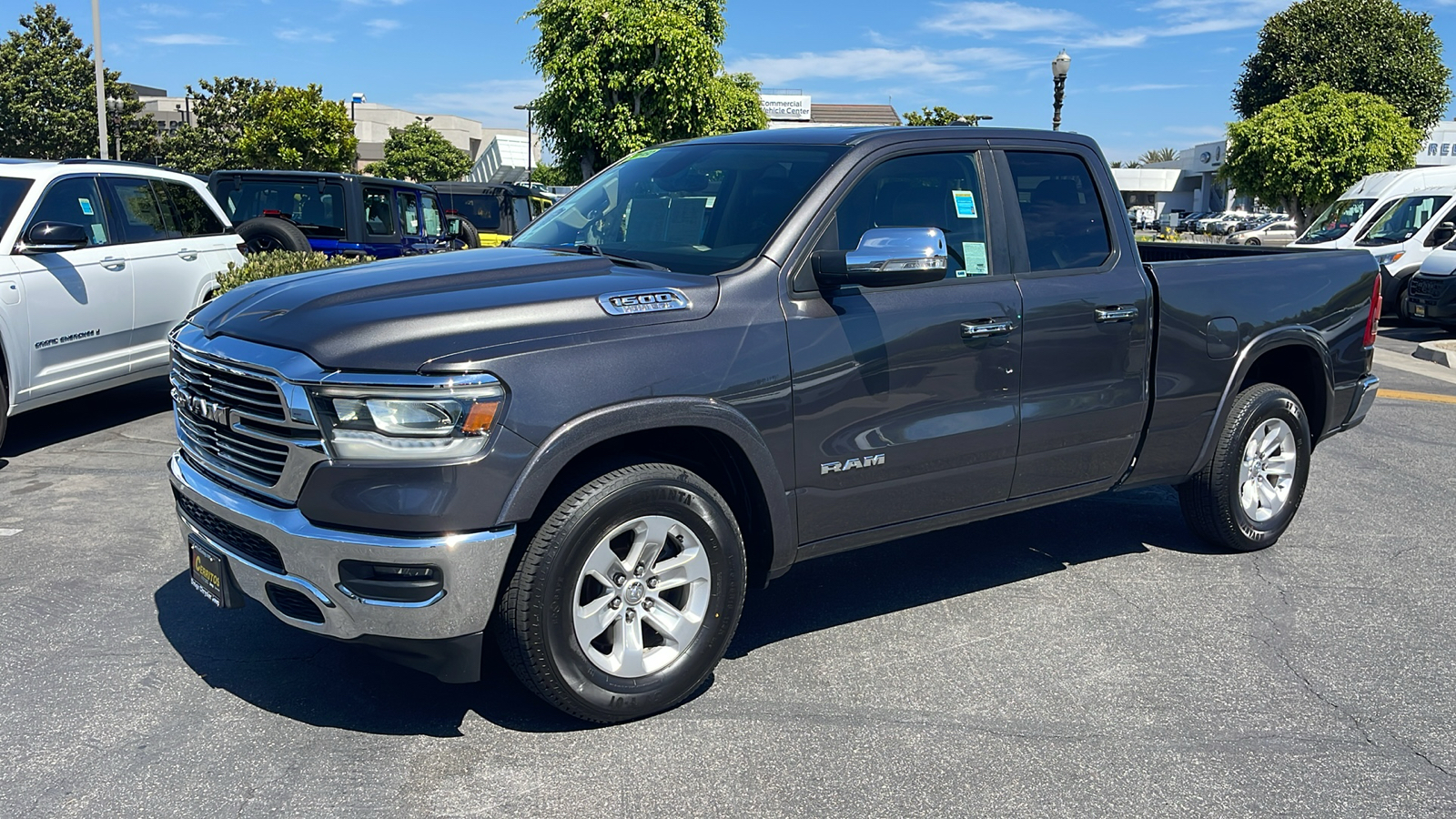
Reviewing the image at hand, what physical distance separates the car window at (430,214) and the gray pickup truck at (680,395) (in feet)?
35.0

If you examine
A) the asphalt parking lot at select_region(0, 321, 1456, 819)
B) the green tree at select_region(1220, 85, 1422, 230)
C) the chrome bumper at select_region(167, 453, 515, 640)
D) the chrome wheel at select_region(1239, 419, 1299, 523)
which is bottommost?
the asphalt parking lot at select_region(0, 321, 1456, 819)

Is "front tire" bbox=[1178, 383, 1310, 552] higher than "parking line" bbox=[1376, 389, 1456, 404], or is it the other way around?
"front tire" bbox=[1178, 383, 1310, 552]

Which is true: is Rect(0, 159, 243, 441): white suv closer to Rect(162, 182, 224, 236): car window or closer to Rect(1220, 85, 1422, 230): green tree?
Rect(162, 182, 224, 236): car window

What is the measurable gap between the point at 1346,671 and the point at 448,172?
90593 mm

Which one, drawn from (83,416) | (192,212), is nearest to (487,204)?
(192,212)

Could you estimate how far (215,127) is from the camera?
209 ft

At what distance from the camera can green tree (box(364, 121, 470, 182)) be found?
85.4 metres

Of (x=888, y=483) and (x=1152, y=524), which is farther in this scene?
(x=1152, y=524)

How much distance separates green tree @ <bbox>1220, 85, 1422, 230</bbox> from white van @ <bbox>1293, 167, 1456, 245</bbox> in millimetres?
11890

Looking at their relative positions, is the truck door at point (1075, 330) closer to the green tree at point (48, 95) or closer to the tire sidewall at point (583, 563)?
the tire sidewall at point (583, 563)

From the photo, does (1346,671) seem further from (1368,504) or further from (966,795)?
(1368,504)

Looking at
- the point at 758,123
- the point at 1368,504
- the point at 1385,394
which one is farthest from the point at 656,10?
the point at 1368,504

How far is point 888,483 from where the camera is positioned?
4.25 meters

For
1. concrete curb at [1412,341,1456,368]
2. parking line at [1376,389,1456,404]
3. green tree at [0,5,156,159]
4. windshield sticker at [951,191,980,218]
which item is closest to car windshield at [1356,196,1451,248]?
concrete curb at [1412,341,1456,368]
